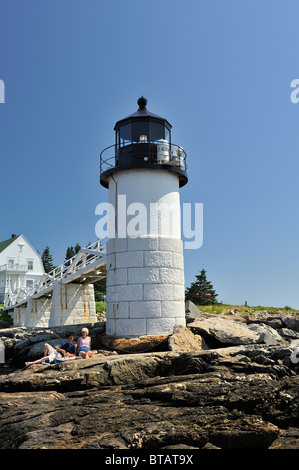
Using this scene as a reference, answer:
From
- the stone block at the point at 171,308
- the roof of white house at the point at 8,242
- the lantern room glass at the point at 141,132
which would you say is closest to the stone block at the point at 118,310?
the stone block at the point at 171,308

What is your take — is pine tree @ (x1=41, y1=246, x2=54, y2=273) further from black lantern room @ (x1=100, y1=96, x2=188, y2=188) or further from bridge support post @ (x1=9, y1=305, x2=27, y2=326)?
black lantern room @ (x1=100, y1=96, x2=188, y2=188)

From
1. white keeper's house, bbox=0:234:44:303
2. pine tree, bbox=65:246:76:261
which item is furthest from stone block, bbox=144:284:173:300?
pine tree, bbox=65:246:76:261

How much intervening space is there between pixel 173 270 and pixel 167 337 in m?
2.41

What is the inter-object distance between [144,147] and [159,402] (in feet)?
32.2

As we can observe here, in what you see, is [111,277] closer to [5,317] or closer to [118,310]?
[118,310]

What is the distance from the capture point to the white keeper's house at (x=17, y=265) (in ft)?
144

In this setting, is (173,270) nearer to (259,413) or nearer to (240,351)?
(240,351)

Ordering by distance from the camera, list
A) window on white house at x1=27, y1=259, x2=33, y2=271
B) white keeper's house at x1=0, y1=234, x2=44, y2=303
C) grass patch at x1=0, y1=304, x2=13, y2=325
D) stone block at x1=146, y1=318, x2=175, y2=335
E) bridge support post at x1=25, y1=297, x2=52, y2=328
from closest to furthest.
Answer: stone block at x1=146, y1=318, x2=175, y2=335 → bridge support post at x1=25, y1=297, x2=52, y2=328 → grass patch at x1=0, y1=304, x2=13, y2=325 → white keeper's house at x1=0, y1=234, x2=44, y2=303 → window on white house at x1=27, y1=259, x2=33, y2=271

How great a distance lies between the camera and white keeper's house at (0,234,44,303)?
44000mm

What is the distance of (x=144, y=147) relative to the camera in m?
14.3

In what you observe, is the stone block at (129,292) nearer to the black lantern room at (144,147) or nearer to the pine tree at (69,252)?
the black lantern room at (144,147)

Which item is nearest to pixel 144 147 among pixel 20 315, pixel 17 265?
pixel 20 315

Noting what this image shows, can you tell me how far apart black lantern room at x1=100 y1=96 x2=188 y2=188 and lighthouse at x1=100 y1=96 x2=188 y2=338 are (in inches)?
1.4

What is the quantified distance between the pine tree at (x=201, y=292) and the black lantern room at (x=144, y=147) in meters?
24.3
